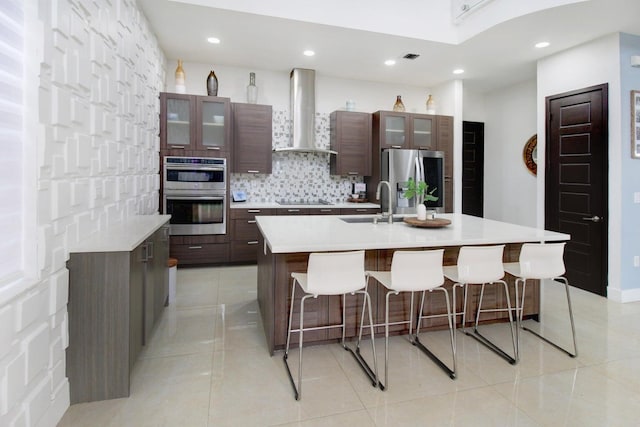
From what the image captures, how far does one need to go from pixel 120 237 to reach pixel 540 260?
110 inches

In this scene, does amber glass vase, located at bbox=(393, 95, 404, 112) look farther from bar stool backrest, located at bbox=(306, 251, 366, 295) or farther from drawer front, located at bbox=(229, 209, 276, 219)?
bar stool backrest, located at bbox=(306, 251, 366, 295)

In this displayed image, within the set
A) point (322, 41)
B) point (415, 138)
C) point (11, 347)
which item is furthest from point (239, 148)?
point (11, 347)

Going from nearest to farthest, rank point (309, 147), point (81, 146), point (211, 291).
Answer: point (81, 146), point (211, 291), point (309, 147)

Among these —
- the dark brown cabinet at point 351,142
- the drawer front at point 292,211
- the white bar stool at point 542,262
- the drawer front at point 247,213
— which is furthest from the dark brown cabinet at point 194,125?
the white bar stool at point 542,262

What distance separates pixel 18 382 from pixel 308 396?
134cm

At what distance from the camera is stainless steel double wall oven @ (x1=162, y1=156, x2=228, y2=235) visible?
4.53 m

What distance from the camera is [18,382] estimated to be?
142cm

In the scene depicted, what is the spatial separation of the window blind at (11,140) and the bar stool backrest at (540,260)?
2849 mm

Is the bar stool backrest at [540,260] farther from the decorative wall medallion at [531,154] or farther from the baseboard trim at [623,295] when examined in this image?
the decorative wall medallion at [531,154]

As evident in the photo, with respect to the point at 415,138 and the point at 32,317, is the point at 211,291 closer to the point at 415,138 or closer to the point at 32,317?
the point at 32,317

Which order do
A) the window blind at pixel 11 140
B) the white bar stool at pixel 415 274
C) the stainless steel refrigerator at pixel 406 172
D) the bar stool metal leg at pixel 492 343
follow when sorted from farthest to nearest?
1. the stainless steel refrigerator at pixel 406 172
2. the bar stool metal leg at pixel 492 343
3. the white bar stool at pixel 415 274
4. the window blind at pixel 11 140

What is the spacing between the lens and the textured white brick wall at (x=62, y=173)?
4.82ft

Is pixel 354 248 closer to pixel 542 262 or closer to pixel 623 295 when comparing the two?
pixel 542 262

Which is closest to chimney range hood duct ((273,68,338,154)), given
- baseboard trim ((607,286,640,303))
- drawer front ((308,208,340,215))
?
drawer front ((308,208,340,215))
